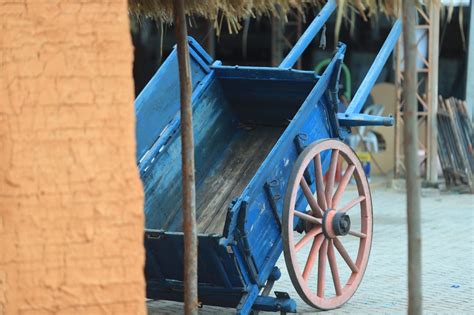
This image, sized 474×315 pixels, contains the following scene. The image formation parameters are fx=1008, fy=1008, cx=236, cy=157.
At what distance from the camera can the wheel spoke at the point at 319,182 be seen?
6.75 meters

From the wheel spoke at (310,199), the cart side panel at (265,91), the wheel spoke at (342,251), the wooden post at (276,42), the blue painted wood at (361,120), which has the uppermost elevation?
the wooden post at (276,42)

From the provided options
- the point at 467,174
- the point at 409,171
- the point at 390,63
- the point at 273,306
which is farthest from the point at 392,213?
the point at 409,171

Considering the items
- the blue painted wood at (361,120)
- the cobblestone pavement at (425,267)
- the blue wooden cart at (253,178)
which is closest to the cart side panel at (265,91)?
the blue wooden cart at (253,178)

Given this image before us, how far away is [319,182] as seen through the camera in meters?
6.81

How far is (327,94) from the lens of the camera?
6871 millimetres

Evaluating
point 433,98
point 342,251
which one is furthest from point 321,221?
point 433,98

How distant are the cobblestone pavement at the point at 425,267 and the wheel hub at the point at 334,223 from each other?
0.60m

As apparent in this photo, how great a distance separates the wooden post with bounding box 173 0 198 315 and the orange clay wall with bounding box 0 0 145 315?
4.32 ft

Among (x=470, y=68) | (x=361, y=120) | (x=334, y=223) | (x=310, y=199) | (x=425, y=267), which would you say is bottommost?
(x=425, y=267)

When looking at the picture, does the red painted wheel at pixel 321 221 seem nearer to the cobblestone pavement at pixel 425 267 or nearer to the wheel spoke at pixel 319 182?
the wheel spoke at pixel 319 182

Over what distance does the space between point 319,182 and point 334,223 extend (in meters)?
0.31

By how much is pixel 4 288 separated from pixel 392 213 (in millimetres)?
9331

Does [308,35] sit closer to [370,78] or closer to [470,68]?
[370,78]

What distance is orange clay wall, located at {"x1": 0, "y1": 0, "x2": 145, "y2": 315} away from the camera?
3.73m
